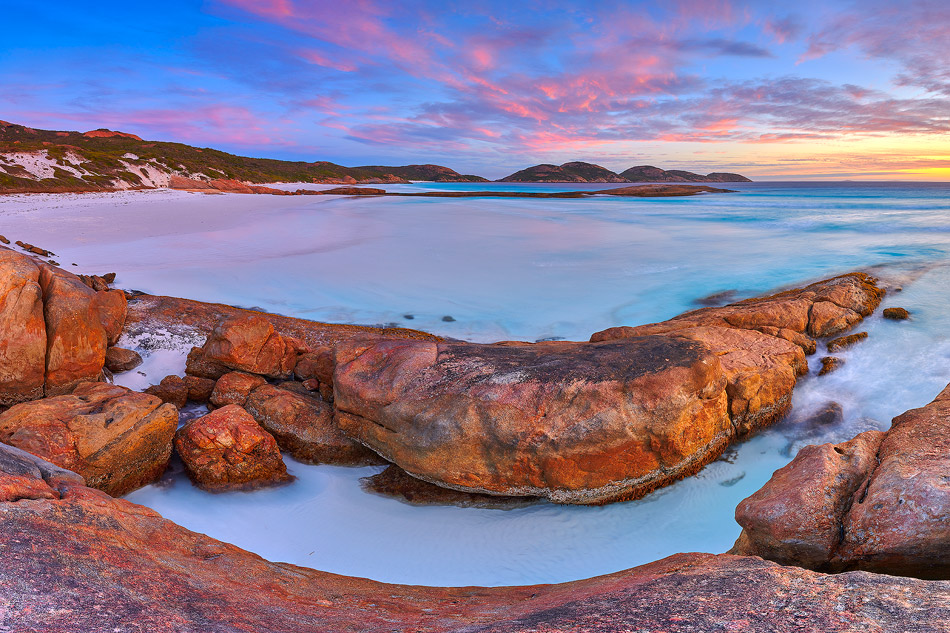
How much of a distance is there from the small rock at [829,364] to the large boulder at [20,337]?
493 inches

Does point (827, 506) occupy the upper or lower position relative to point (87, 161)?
lower

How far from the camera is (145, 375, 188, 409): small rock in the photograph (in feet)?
23.3

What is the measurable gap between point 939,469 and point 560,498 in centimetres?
340

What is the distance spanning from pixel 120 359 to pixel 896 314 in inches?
629

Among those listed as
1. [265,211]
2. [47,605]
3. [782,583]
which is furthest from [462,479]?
[265,211]

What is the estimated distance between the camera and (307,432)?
6461 mm

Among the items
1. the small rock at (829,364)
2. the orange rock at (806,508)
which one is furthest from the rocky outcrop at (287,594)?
the small rock at (829,364)

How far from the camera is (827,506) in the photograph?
3.40 m

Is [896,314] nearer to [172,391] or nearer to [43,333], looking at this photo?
[172,391]

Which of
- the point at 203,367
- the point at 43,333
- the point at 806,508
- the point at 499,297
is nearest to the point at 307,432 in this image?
the point at 203,367

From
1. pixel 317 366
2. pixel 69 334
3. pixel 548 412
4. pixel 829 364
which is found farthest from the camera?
pixel 829 364

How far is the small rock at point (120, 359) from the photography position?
770cm

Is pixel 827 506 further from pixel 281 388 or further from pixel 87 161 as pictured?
pixel 87 161

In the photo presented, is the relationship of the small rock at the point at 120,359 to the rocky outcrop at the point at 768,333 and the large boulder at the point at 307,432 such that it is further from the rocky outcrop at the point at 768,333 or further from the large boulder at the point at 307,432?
the rocky outcrop at the point at 768,333
